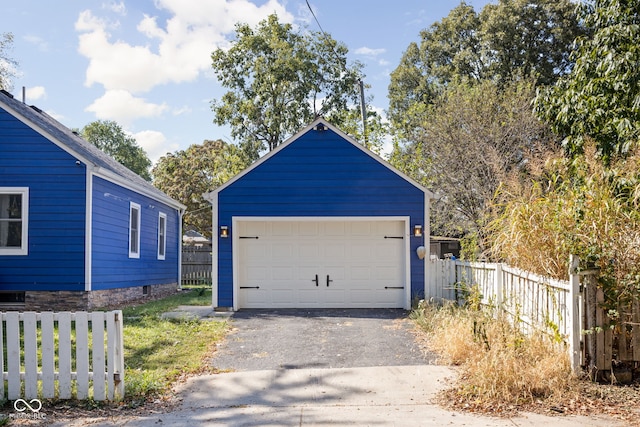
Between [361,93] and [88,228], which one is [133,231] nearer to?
[88,228]

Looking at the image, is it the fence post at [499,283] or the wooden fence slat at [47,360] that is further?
the fence post at [499,283]

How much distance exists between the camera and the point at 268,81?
97.6 ft

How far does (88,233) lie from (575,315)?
1026cm

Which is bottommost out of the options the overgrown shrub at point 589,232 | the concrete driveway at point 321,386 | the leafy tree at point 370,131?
the concrete driveway at point 321,386

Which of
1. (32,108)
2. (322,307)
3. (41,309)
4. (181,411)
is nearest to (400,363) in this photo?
(181,411)

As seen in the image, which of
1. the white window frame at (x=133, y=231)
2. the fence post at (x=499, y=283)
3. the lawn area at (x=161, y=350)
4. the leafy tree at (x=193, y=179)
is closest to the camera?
the lawn area at (x=161, y=350)

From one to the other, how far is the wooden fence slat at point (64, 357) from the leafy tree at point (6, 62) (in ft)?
68.6

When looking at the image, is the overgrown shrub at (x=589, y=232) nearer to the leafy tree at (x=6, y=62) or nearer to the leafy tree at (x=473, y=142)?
the leafy tree at (x=473, y=142)

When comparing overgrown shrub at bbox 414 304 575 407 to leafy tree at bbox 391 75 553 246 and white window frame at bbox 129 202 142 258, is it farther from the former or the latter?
leafy tree at bbox 391 75 553 246

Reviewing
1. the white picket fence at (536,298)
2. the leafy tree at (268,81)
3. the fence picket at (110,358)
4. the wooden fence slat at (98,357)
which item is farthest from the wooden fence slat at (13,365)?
the leafy tree at (268,81)

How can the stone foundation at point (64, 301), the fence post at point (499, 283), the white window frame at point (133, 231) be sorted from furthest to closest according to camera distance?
1. the white window frame at point (133, 231)
2. the stone foundation at point (64, 301)
3. the fence post at point (499, 283)

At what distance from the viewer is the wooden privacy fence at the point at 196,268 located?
73.2ft

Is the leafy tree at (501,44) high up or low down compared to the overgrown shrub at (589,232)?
up

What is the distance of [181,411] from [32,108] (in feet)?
41.7
